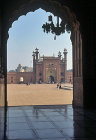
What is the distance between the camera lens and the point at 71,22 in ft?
33.6

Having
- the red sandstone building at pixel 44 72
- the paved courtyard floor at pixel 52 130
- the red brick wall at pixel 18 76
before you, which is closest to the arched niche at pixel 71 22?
the paved courtyard floor at pixel 52 130

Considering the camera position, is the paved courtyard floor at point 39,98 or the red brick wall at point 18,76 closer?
the paved courtyard floor at point 39,98

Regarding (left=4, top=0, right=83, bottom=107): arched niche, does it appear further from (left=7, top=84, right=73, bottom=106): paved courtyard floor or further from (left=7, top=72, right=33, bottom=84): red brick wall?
(left=7, top=72, right=33, bottom=84): red brick wall

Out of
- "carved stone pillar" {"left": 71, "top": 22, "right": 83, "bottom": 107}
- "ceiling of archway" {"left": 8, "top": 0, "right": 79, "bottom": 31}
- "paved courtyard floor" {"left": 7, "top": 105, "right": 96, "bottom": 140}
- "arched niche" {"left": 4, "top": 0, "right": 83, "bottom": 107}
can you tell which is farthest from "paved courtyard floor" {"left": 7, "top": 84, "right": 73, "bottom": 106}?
"paved courtyard floor" {"left": 7, "top": 105, "right": 96, "bottom": 140}

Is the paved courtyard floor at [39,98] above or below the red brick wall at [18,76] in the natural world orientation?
below

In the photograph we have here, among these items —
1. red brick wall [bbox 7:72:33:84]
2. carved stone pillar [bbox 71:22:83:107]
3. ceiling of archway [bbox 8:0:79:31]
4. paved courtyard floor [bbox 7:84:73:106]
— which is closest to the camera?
carved stone pillar [bbox 71:22:83:107]

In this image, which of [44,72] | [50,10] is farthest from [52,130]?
[44,72]

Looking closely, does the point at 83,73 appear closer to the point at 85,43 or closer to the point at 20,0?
the point at 85,43

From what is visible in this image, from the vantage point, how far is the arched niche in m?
9.44

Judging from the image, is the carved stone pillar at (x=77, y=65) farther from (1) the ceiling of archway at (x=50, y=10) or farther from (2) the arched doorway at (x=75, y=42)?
(1) the ceiling of archway at (x=50, y=10)

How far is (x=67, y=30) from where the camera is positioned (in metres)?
11.7

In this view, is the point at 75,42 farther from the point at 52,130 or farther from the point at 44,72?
the point at 44,72

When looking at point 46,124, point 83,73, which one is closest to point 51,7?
point 83,73

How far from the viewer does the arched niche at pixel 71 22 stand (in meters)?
9.44
